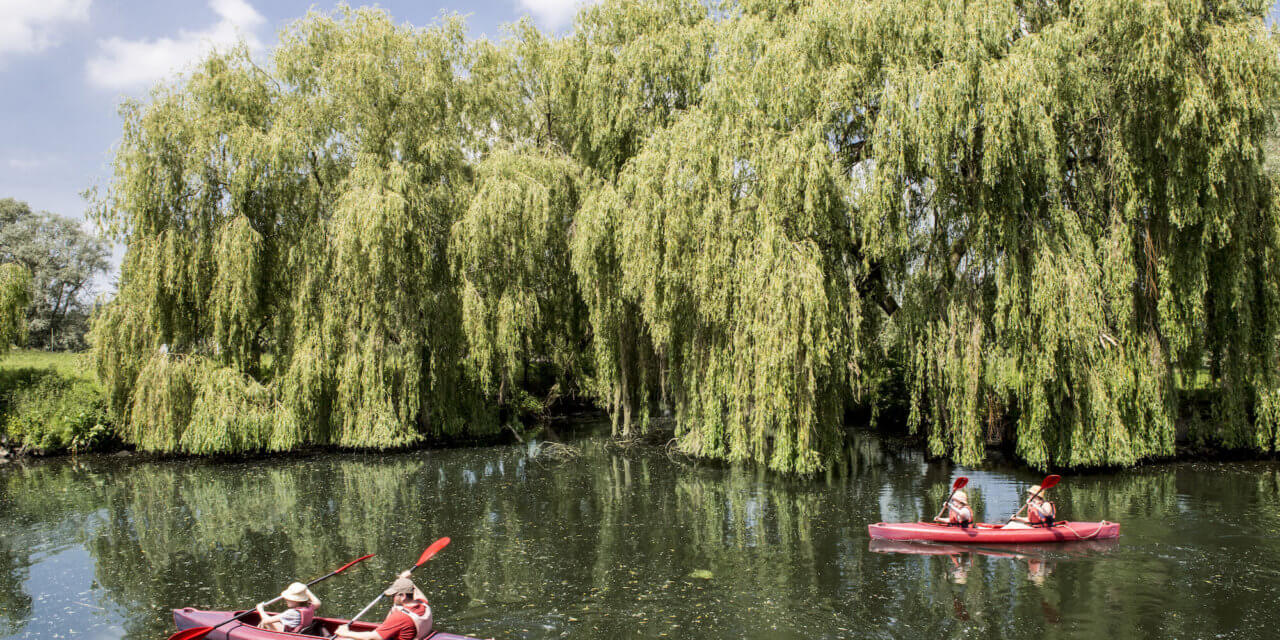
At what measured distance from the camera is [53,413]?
821 inches

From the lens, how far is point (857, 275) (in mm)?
16234

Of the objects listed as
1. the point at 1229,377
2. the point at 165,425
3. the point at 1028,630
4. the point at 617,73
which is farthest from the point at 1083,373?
the point at 165,425

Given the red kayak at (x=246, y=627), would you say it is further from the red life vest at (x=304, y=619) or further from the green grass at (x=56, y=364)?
the green grass at (x=56, y=364)

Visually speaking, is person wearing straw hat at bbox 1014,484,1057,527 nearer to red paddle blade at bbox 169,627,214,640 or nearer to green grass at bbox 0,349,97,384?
red paddle blade at bbox 169,627,214,640

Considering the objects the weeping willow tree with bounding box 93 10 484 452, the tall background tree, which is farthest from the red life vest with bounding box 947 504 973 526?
the tall background tree

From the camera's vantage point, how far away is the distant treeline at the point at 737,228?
13.8m

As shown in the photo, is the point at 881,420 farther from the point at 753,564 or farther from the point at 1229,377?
the point at 753,564

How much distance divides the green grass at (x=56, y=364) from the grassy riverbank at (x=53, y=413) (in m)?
0.12

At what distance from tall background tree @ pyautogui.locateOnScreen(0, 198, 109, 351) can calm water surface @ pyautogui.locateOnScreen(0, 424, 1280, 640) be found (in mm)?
27099

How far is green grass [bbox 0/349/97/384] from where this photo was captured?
65.9ft

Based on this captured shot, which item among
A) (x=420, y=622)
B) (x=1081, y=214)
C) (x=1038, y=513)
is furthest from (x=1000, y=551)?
(x=420, y=622)

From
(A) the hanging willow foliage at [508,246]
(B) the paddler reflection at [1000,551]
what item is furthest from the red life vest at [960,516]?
(A) the hanging willow foliage at [508,246]

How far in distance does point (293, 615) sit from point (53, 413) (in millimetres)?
17980

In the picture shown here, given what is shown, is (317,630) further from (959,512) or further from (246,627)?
(959,512)
